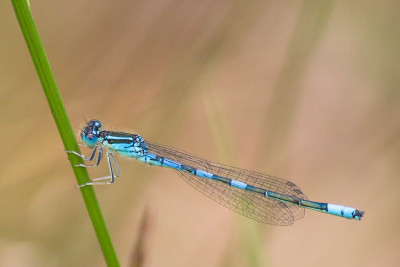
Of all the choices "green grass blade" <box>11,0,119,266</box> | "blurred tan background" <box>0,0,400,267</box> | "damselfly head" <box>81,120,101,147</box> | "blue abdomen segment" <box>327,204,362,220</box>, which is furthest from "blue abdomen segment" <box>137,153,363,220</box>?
"green grass blade" <box>11,0,119,266</box>

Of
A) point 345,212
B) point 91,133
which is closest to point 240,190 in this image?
point 345,212

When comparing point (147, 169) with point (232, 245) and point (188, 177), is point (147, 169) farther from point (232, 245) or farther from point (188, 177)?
point (232, 245)

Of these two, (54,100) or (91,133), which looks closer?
(54,100)

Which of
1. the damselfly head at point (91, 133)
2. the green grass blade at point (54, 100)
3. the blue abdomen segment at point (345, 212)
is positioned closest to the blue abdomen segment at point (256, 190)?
the blue abdomen segment at point (345, 212)

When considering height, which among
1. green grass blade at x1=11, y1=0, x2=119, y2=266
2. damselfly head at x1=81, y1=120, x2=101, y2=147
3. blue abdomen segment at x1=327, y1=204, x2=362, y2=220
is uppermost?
blue abdomen segment at x1=327, y1=204, x2=362, y2=220

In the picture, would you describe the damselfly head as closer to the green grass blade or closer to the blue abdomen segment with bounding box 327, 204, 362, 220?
the green grass blade

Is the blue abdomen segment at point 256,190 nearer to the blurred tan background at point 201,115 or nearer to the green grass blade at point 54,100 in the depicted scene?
the blurred tan background at point 201,115

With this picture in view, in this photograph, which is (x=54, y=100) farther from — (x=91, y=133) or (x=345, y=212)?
(x=345, y=212)
